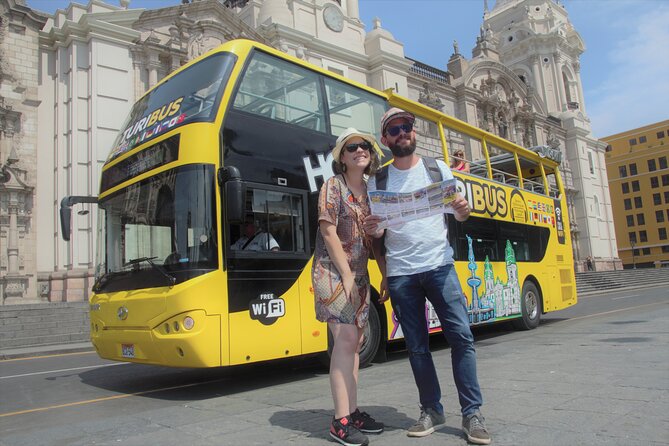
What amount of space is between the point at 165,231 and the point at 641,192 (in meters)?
88.2

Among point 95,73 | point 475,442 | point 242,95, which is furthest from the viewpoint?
point 95,73

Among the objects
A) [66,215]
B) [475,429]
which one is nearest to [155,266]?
[66,215]

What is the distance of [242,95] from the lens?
19.6 ft

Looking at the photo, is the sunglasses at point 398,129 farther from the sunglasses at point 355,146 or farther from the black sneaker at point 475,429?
the black sneaker at point 475,429

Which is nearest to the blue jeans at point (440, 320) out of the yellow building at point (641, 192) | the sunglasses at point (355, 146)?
the sunglasses at point (355, 146)

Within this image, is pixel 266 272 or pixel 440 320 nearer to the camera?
pixel 440 320

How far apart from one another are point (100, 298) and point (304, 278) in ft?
8.00

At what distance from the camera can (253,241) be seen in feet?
18.8

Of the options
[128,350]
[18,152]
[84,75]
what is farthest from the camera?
[84,75]

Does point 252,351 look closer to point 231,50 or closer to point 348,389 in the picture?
point 348,389

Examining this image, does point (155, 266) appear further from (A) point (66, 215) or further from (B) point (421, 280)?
(B) point (421, 280)

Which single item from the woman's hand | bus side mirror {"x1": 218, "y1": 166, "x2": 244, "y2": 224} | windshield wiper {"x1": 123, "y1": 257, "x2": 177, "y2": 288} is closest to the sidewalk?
windshield wiper {"x1": 123, "y1": 257, "x2": 177, "y2": 288}

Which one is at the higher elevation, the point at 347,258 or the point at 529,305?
the point at 347,258

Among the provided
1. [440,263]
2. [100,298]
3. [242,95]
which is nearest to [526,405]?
[440,263]
